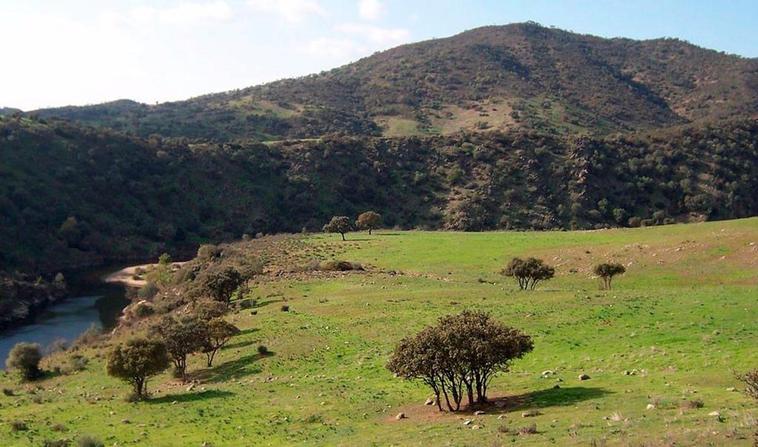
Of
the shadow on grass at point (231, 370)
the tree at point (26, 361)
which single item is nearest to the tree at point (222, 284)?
the tree at point (26, 361)

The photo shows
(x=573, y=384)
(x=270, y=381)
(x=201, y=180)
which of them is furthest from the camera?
(x=201, y=180)

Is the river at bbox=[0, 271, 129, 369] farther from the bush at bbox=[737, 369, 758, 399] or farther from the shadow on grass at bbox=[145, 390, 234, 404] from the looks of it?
the bush at bbox=[737, 369, 758, 399]

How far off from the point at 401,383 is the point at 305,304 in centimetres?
2079

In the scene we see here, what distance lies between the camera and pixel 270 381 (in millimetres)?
33281

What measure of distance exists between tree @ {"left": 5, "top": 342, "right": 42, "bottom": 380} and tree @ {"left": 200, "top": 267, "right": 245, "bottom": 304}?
1393 cm

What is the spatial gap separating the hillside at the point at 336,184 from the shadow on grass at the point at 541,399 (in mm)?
89796

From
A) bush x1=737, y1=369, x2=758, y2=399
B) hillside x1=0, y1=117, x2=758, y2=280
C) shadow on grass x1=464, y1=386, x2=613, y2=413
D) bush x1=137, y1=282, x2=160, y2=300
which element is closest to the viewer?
bush x1=737, y1=369, x2=758, y2=399

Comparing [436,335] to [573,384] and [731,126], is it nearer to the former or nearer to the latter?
[573,384]

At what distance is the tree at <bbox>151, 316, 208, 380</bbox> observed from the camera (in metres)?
36.4

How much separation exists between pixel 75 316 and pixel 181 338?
45.8 m

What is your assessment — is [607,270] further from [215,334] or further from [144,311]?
[144,311]

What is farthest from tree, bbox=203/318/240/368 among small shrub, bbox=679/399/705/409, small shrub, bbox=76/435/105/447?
small shrub, bbox=679/399/705/409

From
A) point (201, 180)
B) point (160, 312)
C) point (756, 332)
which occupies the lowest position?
point (160, 312)

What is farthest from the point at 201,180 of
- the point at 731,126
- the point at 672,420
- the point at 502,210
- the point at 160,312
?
the point at 672,420
